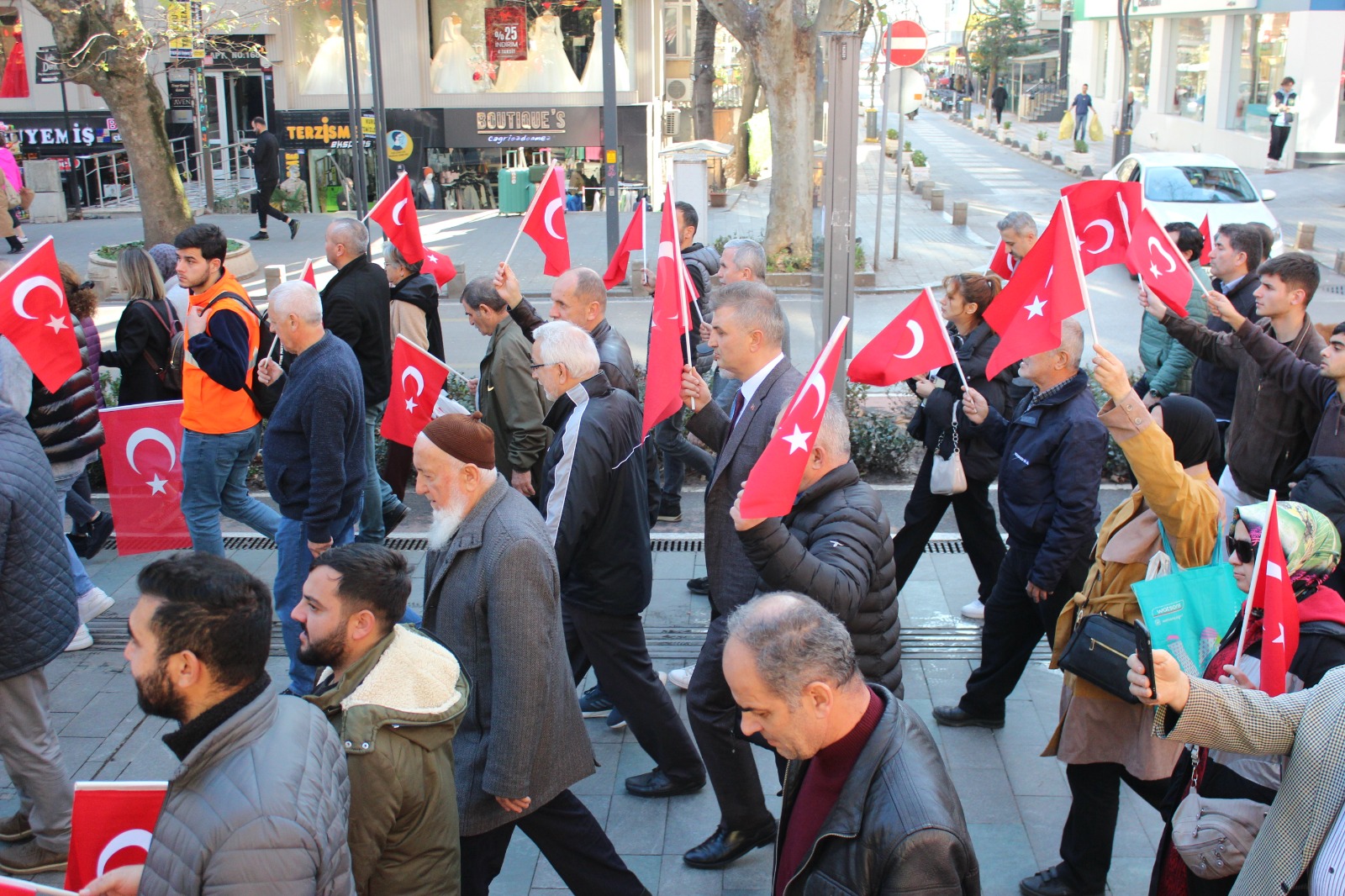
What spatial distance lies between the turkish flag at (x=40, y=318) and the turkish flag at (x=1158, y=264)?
5321mm

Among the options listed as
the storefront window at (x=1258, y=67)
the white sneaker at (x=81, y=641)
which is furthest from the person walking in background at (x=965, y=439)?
the storefront window at (x=1258, y=67)

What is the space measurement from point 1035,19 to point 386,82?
4900 centimetres

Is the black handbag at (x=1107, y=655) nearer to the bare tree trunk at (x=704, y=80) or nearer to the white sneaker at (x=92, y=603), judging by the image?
the white sneaker at (x=92, y=603)

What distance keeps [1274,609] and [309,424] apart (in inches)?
160

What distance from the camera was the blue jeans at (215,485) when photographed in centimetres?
618

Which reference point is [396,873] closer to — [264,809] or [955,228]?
[264,809]

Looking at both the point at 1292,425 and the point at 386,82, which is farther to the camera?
the point at 386,82

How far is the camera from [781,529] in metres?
3.52

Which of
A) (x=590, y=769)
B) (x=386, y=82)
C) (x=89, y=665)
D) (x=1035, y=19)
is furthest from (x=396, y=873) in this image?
(x=1035, y=19)

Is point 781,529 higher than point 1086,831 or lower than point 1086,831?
higher

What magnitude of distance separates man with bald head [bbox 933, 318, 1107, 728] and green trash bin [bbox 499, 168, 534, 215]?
20989mm

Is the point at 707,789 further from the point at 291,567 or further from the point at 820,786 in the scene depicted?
the point at 820,786

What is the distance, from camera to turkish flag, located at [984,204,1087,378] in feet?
15.0

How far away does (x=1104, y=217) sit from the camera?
653cm
